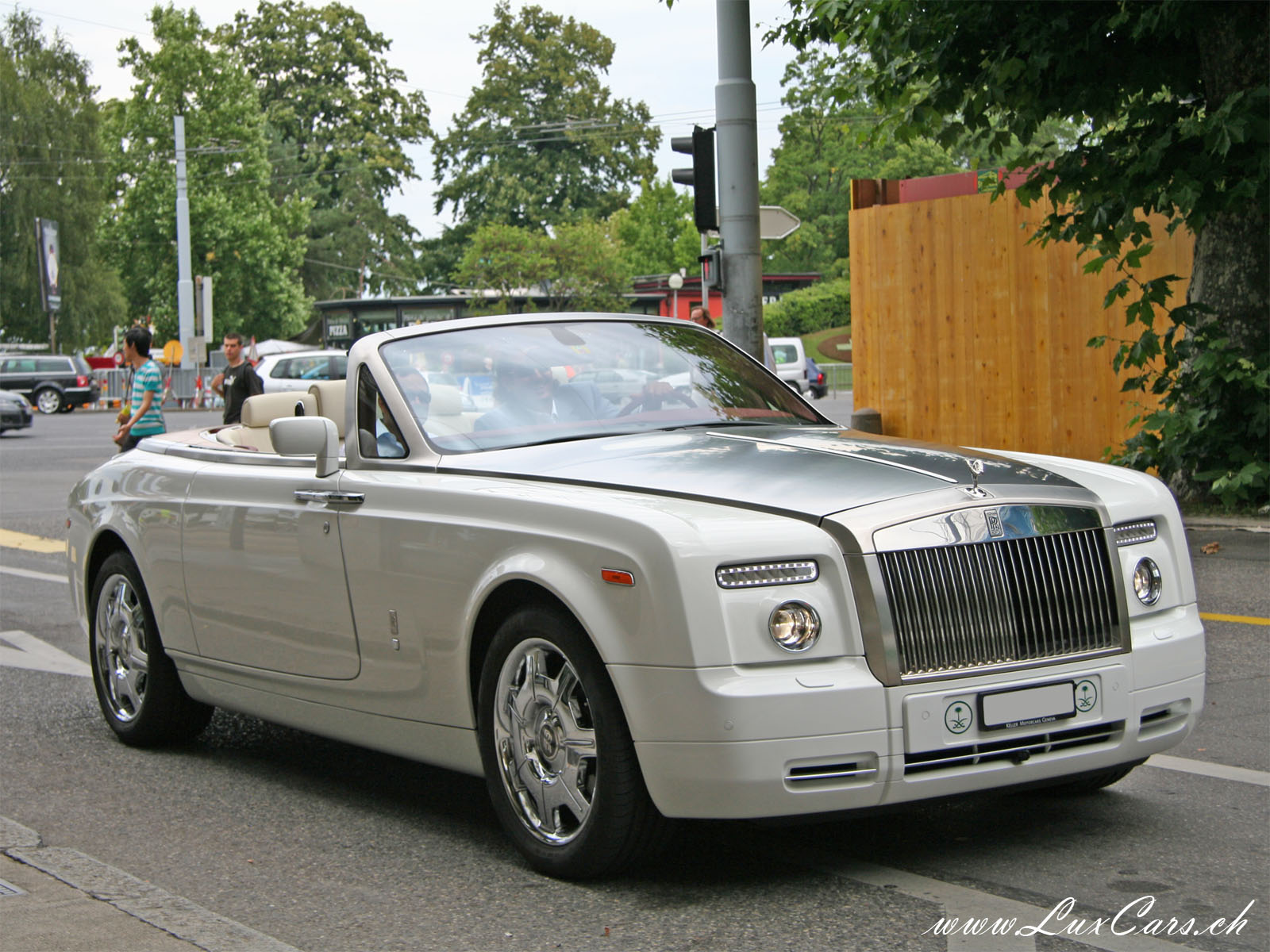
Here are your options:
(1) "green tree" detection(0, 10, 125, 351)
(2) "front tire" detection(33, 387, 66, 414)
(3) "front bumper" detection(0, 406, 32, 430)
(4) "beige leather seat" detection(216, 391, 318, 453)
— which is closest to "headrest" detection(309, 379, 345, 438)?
(4) "beige leather seat" detection(216, 391, 318, 453)

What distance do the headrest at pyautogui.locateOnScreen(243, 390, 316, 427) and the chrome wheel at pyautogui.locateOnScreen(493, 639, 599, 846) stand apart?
2693mm

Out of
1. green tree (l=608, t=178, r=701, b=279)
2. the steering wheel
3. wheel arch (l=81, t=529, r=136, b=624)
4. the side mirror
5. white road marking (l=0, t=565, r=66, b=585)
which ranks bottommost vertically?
white road marking (l=0, t=565, r=66, b=585)

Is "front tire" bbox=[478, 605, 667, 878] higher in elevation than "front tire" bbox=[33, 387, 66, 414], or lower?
lower

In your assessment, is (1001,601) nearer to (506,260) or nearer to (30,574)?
(30,574)

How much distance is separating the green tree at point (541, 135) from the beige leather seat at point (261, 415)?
88.2 metres

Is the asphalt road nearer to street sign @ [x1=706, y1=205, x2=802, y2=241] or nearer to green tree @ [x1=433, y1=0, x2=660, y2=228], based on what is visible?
street sign @ [x1=706, y1=205, x2=802, y2=241]

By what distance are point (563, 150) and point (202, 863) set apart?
311ft

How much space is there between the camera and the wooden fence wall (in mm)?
15227

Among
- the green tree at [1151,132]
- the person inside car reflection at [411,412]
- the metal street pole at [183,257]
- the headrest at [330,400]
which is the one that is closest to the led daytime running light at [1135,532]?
the person inside car reflection at [411,412]

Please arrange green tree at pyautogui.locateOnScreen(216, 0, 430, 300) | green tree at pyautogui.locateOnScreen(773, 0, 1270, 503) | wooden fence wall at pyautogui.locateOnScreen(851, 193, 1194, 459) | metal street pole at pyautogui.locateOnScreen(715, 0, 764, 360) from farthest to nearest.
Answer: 1. green tree at pyautogui.locateOnScreen(216, 0, 430, 300)
2. wooden fence wall at pyautogui.locateOnScreen(851, 193, 1194, 459)
3. metal street pole at pyautogui.locateOnScreen(715, 0, 764, 360)
4. green tree at pyautogui.locateOnScreen(773, 0, 1270, 503)

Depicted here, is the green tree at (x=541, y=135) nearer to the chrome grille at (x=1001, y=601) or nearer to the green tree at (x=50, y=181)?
the green tree at (x=50, y=181)

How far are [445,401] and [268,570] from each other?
862 mm

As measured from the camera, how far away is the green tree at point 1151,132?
11.7 metres

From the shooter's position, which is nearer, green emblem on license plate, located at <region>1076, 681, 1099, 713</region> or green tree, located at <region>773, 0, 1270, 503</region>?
green emblem on license plate, located at <region>1076, 681, 1099, 713</region>
